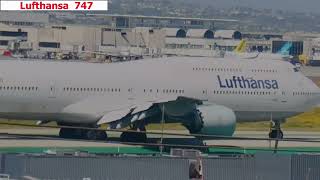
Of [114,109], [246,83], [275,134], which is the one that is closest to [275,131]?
[275,134]


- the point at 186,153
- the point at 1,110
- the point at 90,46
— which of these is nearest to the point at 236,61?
the point at 1,110

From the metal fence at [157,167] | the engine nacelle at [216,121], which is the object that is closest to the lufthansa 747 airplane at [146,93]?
the engine nacelle at [216,121]

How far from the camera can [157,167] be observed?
3941 cm

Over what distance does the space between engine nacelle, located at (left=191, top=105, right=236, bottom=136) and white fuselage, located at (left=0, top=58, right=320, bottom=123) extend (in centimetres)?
302

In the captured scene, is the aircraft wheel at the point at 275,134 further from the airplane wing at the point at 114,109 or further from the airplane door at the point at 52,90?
the airplane door at the point at 52,90

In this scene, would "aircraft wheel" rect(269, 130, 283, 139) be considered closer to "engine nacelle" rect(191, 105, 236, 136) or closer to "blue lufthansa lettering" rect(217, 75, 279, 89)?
"blue lufthansa lettering" rect(217, 75, 279, 89)

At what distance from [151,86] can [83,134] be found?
4021 millimetres

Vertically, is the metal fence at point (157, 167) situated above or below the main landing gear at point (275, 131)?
Answer: above

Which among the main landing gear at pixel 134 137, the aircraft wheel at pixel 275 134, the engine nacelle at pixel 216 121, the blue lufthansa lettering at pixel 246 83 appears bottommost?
the aircraft wheel at pixel 275 134

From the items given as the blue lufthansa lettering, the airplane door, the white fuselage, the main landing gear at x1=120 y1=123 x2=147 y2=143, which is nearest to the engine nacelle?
the main landing gear at x1=120 y1=123 x2=147 y2=143

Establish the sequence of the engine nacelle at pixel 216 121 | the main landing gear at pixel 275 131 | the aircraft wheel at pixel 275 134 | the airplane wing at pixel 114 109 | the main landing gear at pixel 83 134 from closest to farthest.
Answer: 1. the engine nacelle at pixel 216 121
2. the main landing gear at pixel 83 134
3. the airplane wing at pixel 114 109
4. the aircraft wheel at pixel 275 134
5. the main landing gear at pixel 275 131

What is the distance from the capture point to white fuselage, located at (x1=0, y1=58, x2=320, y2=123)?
185 feet

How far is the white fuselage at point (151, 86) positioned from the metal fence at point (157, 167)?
672 inches

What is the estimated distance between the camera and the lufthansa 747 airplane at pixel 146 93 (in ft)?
185
